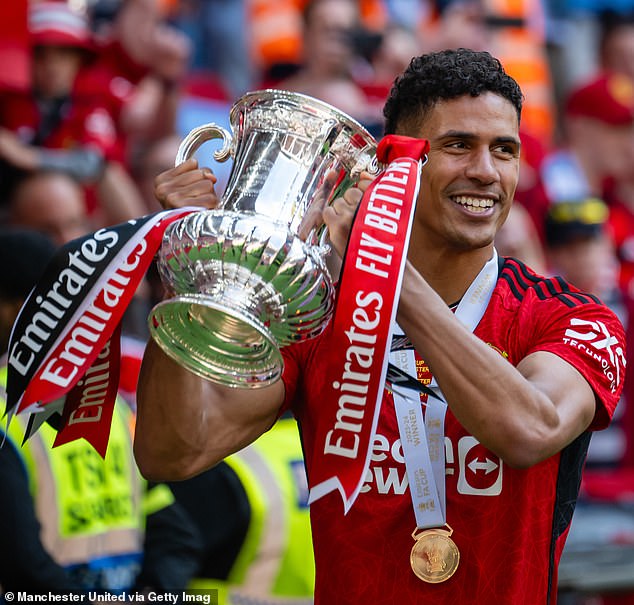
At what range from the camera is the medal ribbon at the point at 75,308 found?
9.44 feet

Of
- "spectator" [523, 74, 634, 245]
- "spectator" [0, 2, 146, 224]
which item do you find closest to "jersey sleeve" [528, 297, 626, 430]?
"spectator" [0, 2, 146, 224]

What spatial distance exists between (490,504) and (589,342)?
0.41 m

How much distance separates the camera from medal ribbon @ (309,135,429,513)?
2.55 meters

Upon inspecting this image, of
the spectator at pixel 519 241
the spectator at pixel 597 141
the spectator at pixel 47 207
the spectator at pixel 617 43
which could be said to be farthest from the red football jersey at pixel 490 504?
the spectator at pixel 617 43

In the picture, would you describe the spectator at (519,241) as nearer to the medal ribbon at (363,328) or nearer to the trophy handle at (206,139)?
the trophy handle at (206,139)

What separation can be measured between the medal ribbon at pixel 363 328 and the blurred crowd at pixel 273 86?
150 cm

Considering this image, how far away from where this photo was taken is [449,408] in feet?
9.07

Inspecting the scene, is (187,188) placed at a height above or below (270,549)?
above

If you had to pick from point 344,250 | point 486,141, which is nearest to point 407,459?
point 344,250

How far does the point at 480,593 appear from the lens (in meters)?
2.87

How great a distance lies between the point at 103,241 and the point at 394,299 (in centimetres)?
73

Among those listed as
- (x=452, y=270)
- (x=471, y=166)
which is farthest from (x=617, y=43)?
(x=471, y=166)

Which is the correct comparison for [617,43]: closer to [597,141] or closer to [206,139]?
[597,141]

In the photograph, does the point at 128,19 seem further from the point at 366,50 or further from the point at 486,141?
the point at 486,141
